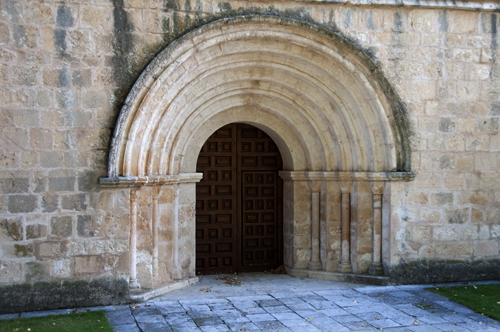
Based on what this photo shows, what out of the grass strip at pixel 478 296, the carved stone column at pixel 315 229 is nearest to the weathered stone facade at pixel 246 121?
the carved stone column at pixel 315 229

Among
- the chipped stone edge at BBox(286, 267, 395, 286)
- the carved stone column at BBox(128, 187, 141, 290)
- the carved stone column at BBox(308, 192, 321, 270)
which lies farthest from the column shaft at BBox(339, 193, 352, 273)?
the carved stone column at BBox(128, 187, 141, 290)

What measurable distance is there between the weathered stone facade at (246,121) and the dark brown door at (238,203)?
35 centimetres

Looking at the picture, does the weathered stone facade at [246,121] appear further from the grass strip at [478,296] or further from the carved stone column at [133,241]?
the grass strip at [478,296]

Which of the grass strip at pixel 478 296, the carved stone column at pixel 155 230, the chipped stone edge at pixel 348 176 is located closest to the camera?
the grass strip at pixel 478 296

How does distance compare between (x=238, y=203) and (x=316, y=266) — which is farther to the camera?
(x=238, y=203)

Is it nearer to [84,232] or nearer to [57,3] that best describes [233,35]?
[57,3]

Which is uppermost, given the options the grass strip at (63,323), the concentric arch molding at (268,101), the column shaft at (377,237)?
the concentric arch molding at (268,101)

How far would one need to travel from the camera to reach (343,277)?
620 cm

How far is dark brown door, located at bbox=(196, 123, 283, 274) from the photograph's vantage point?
671cm

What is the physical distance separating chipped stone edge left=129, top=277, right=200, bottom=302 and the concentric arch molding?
4.19ft

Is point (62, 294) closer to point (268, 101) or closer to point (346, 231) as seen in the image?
point (268, 101)

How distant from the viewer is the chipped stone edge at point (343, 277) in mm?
5902

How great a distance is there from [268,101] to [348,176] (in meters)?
1.43

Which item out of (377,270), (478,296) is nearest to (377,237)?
(377,270)
